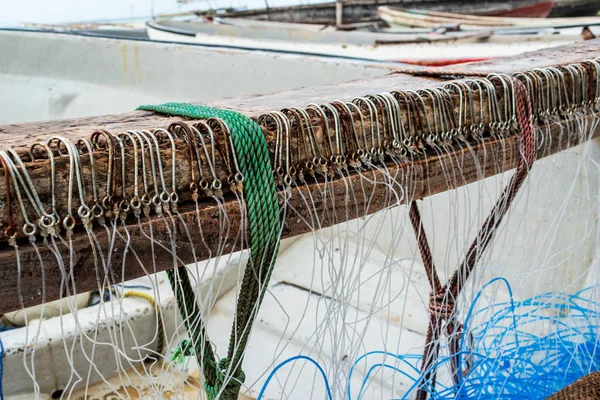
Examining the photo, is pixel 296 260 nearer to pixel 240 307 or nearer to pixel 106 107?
pixel 240 307

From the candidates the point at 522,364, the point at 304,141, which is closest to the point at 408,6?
the point at 522,364

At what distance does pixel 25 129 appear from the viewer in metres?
0.64

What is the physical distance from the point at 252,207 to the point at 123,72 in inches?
143

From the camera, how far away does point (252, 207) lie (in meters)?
0.62

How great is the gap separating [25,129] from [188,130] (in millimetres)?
194

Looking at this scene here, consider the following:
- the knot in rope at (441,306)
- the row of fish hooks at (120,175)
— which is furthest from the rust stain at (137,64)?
the row of fish hooks at (120,175)

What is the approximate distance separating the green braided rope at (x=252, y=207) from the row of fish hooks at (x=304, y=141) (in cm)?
1

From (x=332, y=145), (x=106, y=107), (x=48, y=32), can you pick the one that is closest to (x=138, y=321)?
(x=332, y=145)

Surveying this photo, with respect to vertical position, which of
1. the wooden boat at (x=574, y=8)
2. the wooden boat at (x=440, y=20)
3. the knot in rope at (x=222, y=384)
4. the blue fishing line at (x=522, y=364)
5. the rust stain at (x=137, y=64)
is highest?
the wooden boat at (x=574, y=8)

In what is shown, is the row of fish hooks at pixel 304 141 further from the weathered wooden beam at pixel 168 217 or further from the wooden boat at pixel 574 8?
the wooden boat at pixel 574 8

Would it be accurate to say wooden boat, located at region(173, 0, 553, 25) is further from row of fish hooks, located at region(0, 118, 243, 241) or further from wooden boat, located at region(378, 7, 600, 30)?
row of fish hooks, located at region(0, 118, 243, 241)

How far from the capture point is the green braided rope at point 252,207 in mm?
622

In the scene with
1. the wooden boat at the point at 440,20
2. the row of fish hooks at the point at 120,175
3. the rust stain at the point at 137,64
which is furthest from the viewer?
the wooden boat at the point at 440,20

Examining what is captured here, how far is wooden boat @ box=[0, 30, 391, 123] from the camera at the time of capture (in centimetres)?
284
